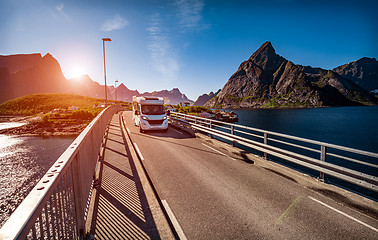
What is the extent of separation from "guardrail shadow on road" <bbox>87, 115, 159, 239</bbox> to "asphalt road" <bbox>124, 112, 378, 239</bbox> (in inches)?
23.8

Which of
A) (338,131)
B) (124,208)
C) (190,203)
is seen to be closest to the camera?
(124,208)

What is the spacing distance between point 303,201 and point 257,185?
133 cm

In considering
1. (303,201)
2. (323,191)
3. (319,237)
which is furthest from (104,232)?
(323,191)

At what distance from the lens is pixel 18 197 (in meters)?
11.4

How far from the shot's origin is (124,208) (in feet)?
14.7

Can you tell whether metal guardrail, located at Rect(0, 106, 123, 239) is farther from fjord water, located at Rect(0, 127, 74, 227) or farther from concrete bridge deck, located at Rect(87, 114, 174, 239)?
fjord water, located at Rect(0, 127, 74, 227)

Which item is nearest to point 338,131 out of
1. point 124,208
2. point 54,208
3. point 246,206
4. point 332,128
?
point 332,128

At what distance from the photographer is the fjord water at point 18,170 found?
1092 cm

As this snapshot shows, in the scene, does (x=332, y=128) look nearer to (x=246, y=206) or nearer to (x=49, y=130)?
(x=246, y=206)

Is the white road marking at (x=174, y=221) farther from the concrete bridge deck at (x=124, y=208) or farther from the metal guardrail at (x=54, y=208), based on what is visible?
the metal guardrail at (x=54, y=208)

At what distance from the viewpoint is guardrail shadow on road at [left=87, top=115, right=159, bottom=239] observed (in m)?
3.69

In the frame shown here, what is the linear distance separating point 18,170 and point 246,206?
73.1 feet

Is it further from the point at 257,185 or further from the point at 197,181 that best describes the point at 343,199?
the point at 197,181

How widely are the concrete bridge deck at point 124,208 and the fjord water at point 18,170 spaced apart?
20.9 ft
